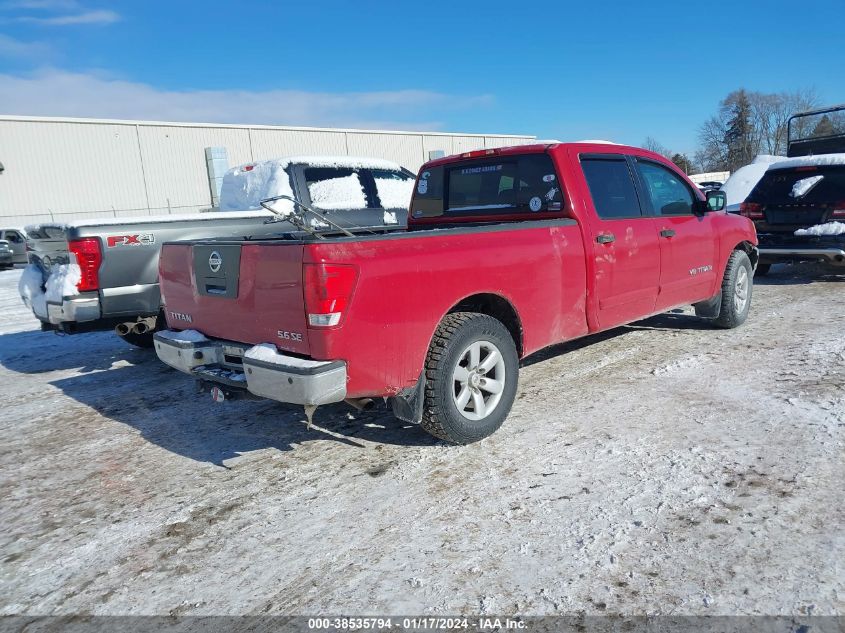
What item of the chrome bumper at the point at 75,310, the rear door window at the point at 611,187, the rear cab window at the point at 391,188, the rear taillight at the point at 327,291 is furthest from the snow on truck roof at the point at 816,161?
the chrome bumper at the point at 75,310

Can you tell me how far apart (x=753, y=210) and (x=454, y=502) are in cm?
779

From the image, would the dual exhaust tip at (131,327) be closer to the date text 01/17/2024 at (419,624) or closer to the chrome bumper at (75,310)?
the chrome bumper at (75,310)

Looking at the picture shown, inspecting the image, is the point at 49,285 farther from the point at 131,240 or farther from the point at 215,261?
the point at 215,261

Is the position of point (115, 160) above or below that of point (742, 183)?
above

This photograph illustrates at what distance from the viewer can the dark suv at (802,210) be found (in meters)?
8.15

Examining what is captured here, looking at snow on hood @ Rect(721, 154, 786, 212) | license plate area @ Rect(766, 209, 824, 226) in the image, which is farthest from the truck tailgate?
snow on hood @ Rect(721, 154, 786, 212)

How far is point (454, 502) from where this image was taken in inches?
126

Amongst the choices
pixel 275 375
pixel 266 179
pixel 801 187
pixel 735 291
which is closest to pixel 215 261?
pixel 275 375

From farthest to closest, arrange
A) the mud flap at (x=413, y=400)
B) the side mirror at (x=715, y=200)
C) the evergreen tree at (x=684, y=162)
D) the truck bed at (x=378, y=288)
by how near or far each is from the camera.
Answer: the evergreen tree at (x=684, y=162) → the side mirror at (x=715, y=200) → the mud flap at (x=413, y=400) → the truck bed at (x=378, y=288)


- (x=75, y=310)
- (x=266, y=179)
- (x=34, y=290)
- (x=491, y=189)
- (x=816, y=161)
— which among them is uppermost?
(x=266, y=179)

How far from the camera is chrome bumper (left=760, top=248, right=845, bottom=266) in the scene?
8023 millimetres

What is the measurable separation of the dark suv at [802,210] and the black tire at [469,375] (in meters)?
6.24

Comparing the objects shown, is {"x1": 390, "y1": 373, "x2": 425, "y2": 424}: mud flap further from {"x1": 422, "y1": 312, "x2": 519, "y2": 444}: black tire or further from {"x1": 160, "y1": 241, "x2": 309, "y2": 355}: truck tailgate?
{"x1": 160, "y1": 241, "x2": 309, "y2": 355}: truck tailgate

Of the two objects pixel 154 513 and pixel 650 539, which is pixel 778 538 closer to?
pixel 650 539
